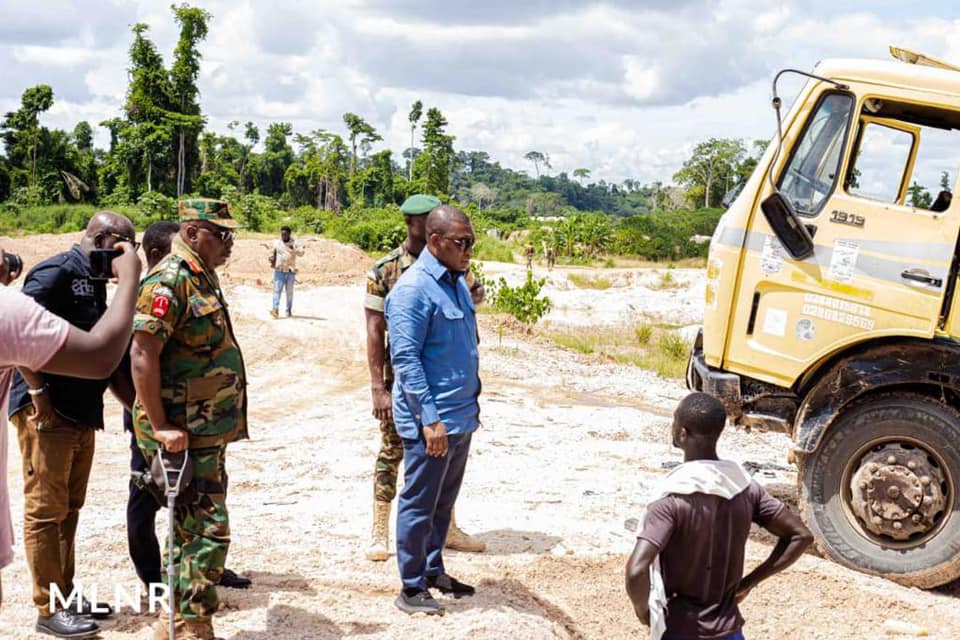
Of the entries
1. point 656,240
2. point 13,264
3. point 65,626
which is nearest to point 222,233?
point 13,264

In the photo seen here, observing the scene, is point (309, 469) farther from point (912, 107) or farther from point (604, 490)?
point (912, 107)

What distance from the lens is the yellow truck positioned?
5324 mm

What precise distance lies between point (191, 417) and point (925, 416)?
408cm

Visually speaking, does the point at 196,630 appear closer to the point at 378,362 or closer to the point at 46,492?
the point at 46,492

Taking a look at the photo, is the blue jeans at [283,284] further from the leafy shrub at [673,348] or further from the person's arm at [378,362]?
the person's arm at [378,362]

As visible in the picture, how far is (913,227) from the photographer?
17.5 ft

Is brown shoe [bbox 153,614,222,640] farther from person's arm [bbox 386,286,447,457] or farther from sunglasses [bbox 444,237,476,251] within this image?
sunglasses [bbox 444,237,476,251]

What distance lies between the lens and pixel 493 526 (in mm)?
6180

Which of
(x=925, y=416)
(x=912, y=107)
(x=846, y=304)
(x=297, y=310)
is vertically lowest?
(x=297, y=310)

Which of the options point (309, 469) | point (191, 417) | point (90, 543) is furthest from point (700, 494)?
point (309, 469)

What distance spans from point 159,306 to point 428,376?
1307 millimetres

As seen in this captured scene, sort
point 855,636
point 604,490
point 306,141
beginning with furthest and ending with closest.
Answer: point 306,141 → point 604,490 → point 855,636

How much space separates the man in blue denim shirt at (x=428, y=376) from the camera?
4.36 meters

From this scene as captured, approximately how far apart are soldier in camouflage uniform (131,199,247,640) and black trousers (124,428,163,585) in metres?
0.50
